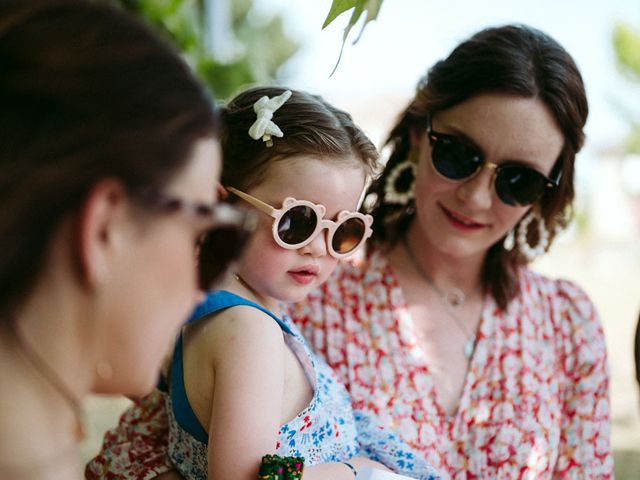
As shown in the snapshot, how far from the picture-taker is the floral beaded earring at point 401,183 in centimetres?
276

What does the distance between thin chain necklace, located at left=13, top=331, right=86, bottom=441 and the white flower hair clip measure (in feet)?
2.74

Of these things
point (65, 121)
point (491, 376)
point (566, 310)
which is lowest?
point (491, 376)

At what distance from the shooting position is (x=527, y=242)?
2.75 metres

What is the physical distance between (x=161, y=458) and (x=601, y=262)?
2166 centimetres

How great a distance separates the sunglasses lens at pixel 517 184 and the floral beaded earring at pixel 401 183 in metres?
0.46

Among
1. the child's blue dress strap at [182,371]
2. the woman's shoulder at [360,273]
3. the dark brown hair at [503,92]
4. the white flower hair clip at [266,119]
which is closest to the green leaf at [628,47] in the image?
the dark brown hair at [503,92]

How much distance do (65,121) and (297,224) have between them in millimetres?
836

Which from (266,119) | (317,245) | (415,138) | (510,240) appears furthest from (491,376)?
(266,119)

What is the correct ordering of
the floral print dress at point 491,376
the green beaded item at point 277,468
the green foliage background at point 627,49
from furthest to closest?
the green foliage background at point 627,49 → the floral print dress at point 491,376 → the green beaded item at point 277,468

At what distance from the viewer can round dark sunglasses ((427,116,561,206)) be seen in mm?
2336

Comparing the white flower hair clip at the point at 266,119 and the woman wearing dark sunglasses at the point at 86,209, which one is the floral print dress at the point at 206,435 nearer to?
the white flower hair clip at the point at 266,119

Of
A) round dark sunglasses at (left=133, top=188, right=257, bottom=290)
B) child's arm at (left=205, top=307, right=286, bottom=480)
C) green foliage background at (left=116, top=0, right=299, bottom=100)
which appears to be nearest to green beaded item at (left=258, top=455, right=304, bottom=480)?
child's arm at (left=205, top=307, right=286, bottom=480)

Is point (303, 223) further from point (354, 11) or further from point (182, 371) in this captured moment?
point (354, 11)

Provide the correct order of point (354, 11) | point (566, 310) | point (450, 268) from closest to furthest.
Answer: point (354, 11), point (566, 310), point (450, 268)
